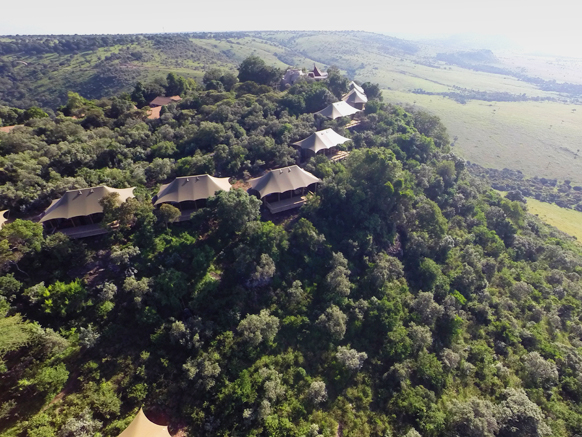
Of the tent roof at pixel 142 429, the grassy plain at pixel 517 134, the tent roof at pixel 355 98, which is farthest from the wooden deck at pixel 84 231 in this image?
the grassy plain at pixel 517 134

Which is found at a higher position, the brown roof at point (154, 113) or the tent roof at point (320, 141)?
the brown roof at point (154, 113)

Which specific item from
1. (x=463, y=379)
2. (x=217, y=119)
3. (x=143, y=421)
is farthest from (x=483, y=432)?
(x=217, y=119)

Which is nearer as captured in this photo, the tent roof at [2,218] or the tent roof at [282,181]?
the tent roof at [2,218]

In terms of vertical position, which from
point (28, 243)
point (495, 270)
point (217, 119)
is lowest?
point (495, 270)

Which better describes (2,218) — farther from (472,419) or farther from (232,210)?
(472,419)

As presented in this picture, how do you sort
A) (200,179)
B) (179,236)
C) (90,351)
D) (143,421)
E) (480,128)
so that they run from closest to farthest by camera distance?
(143,421) → (90,351) → (179,236) → (200,179) → (480,128)

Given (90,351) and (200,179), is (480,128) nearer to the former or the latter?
(200,179)

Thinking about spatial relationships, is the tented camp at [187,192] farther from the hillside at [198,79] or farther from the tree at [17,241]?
the hillside at [198,79]

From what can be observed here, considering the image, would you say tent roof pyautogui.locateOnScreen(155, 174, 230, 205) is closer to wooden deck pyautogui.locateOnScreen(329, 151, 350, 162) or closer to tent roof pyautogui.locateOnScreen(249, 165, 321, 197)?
tent roof pyautogui.locateOnScreen(249, 165, 321, 197)
